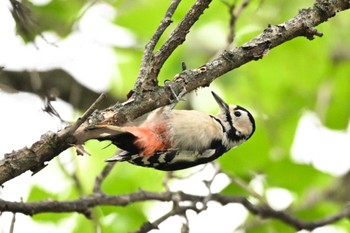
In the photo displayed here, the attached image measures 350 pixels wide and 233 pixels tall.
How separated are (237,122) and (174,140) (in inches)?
27.5

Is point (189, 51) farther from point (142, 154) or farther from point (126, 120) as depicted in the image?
point (126, 120)

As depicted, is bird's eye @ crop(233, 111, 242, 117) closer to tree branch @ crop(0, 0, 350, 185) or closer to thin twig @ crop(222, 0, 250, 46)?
thin twig @ crop(222, 0, 250, 46)

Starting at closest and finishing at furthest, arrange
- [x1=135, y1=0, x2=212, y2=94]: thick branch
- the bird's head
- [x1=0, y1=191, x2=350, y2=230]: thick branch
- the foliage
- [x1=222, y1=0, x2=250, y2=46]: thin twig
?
[x1=135, y1=0, x2=212, y2=94]: thick branch → [x1=0, y1=191, x2=350, y2=230]: thick branch → [x1=222, y1=0, x2=250, y2=46]: thin twig → the bird's head → the foliage

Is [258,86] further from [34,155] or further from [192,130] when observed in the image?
[34,155]

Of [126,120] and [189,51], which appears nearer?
[126,120]

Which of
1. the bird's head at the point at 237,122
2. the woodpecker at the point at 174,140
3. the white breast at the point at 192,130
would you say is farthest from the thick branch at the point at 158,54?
the bird's head at the point at 237,122

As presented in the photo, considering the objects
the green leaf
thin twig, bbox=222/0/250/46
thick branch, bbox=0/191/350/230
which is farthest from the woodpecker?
the green leaf

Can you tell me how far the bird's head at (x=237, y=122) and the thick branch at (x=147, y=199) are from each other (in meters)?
0.32

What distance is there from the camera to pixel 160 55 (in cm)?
254

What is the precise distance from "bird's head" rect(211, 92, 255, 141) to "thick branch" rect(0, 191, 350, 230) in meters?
0.32

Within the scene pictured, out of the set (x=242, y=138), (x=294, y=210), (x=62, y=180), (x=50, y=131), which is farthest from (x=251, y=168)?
(x=50, y=131)

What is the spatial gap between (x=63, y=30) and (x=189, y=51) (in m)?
1.05

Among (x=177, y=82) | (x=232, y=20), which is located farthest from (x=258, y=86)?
(x=177, y=82)

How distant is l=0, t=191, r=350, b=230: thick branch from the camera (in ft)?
10.3
